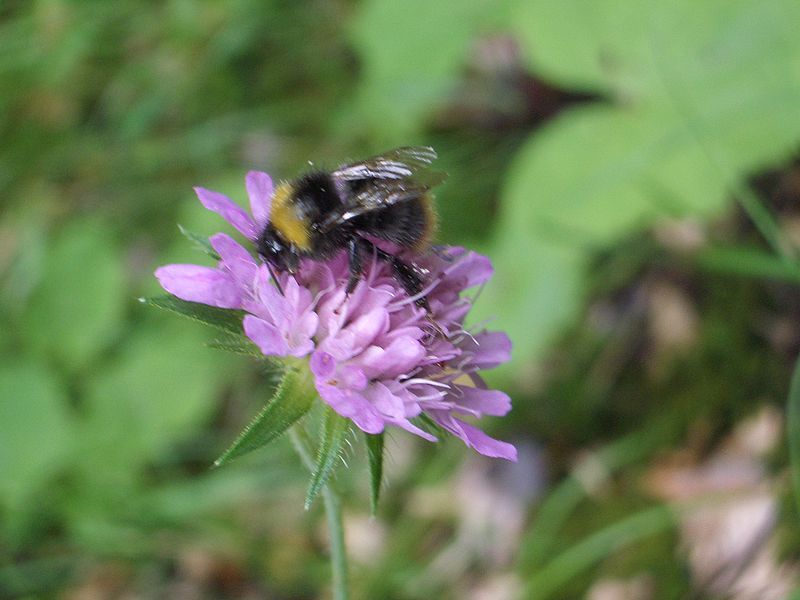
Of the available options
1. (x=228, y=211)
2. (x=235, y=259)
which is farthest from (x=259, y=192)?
(x=235, y=259)

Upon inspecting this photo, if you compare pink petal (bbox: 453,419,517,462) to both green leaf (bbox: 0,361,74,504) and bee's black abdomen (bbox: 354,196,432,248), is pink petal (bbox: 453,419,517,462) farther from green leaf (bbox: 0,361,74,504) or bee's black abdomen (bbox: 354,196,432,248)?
green leaf (bbox: 0,361,74,504)

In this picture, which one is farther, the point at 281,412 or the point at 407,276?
the point at 407,276

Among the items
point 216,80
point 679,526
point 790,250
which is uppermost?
point 790,250

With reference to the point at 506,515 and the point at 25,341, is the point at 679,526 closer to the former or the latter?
the point at 506,515

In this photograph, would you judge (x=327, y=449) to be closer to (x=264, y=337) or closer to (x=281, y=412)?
(x=281, y=412)

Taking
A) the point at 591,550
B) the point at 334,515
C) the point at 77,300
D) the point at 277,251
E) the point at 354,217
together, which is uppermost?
the point at 354,217

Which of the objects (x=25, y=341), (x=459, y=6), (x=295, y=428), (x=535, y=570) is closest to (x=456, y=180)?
(x=459, y=6)

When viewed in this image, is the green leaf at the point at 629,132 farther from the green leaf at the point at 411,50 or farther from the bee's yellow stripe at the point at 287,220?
the bee's yellow stripe at the point at 287,220
